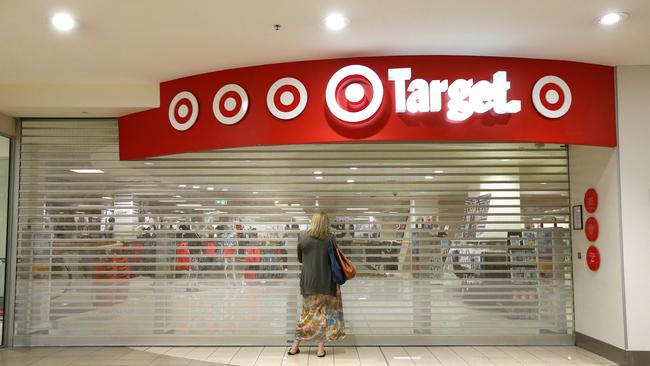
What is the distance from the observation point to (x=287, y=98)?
210 inches

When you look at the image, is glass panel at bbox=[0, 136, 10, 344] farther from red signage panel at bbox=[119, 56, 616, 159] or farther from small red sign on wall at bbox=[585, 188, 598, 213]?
small red sign on wall at bbox=[585, 188, 598, 213]

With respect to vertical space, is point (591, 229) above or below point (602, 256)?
above

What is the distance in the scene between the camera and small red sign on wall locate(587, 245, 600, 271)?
5.81 m

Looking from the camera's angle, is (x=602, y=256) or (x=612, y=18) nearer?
(x=612, y=18)

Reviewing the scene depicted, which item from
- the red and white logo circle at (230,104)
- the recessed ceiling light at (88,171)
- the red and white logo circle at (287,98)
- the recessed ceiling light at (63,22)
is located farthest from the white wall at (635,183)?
the recessed ceiling light at (88,171)

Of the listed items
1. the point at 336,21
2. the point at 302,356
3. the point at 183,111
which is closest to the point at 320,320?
the point at 302,356

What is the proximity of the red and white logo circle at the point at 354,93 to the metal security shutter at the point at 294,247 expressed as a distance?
135 cm

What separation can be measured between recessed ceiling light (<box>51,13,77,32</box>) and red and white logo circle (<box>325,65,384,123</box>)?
84.2 inches

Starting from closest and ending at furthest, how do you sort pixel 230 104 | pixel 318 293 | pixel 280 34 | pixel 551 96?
pixel 280 34, pixel 551 96, pixel 230 104, pixel 318 293

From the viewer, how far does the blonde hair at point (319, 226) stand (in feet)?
19.5

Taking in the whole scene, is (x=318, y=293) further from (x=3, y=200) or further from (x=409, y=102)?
(x=3, y=200)

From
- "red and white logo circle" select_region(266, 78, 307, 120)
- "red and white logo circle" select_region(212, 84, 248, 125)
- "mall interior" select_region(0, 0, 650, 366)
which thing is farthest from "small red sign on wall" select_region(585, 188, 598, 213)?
"red and white logo circle" select_region(212, 84, 248, 125)

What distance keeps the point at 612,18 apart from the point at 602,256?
97.3 inches

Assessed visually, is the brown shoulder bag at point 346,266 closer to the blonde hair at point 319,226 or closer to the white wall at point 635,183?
the blonde hair at point 319,226
